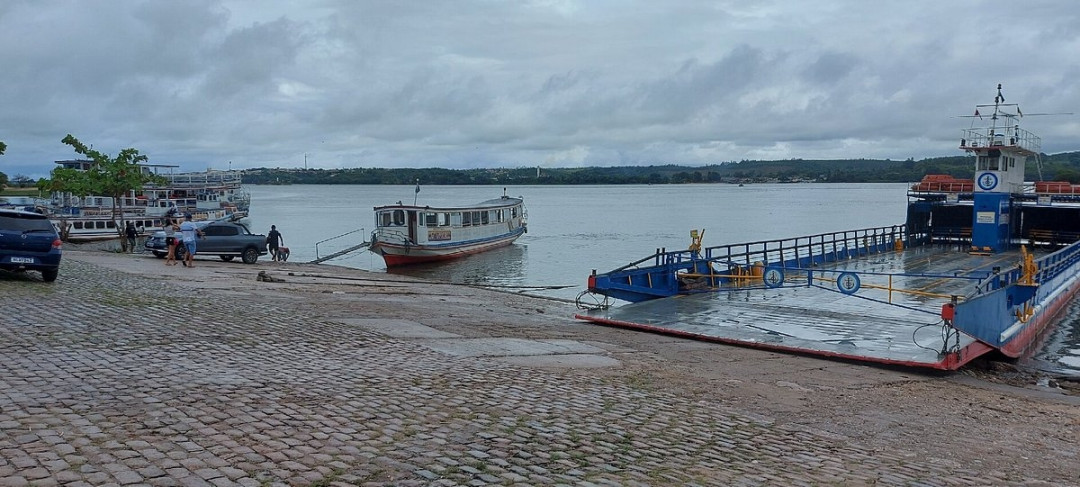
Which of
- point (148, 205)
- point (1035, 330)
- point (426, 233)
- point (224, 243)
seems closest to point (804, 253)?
point (1035, 330)

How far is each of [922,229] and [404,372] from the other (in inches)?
1315

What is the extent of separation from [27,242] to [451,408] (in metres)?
11.8

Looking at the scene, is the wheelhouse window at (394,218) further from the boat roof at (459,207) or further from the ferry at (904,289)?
the ferry at (904,289)

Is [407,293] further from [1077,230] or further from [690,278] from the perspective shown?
[1077,230]

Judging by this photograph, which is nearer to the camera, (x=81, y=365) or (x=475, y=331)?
(x=81, y=365)

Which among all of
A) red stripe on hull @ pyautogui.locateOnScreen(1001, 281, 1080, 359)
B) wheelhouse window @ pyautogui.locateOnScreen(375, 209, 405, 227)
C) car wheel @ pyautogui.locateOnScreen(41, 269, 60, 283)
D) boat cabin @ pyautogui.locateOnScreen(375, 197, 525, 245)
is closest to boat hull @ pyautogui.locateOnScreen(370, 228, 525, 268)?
boat cabin @ pyautogui.locateOnScreen(375, 197, 525, 245)

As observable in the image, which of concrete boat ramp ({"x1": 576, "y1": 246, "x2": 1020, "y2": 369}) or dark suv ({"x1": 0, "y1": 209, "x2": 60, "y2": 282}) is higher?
dark suv ({"x1": 0, "y1": 209, "x2": 60, "y2": 282})

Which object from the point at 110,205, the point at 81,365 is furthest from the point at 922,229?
the point at 110,205

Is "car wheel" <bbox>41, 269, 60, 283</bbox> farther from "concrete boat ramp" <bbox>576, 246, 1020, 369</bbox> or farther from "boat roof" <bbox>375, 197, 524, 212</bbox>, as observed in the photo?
"boat roof" <bbox>375, 197, 524, 212</bbox>

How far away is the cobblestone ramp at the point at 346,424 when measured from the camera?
6.18m

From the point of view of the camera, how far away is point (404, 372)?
10.1m

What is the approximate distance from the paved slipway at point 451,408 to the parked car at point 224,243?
14.1 m

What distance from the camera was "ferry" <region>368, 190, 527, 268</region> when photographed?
43.9 m

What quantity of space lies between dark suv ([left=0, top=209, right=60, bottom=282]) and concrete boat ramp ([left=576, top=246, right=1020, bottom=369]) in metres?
10.6
